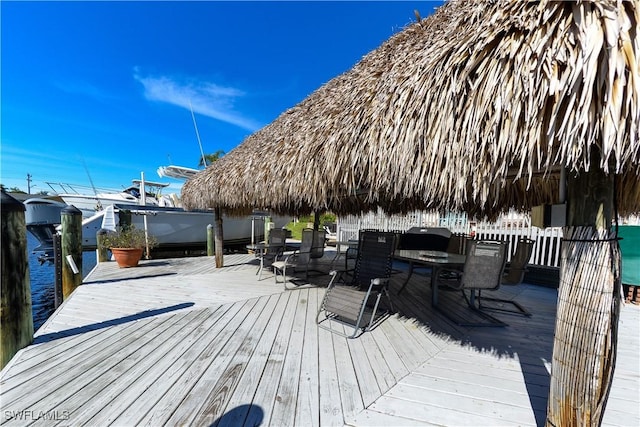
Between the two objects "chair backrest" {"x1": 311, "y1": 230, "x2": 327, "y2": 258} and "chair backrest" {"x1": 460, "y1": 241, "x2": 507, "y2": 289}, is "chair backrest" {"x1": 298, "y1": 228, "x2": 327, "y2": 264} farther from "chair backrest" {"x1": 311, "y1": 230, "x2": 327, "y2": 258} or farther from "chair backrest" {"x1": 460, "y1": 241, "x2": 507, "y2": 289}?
"chair backrest" {"x1": 460, "y1": 241, "x2": 507, "y2": 289}

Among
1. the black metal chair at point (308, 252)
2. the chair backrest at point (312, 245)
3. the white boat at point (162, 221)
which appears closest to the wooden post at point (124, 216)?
the white boat at point (162, 221)

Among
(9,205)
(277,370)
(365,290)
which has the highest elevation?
(9,205)

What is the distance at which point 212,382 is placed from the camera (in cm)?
214

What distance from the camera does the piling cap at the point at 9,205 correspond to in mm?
2519

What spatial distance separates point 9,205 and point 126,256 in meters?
4.58

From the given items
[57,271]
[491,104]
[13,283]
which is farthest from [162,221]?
[491,104]

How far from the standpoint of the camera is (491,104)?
1.50 meters

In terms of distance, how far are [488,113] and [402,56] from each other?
1444 mm

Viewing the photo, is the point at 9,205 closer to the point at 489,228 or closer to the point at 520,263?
the point at 520,263

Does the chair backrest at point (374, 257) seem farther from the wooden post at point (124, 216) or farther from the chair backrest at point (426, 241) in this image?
the wooden post at point (124, 216)

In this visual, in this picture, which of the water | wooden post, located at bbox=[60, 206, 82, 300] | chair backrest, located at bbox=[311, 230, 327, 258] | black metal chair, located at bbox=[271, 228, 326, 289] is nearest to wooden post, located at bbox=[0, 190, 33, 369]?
the water

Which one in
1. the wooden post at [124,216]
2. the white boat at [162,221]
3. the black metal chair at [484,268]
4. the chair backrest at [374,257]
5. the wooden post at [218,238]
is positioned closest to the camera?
the black metal chair at [484,268]

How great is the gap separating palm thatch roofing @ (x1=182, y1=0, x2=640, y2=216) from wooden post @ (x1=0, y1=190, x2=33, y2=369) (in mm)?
3009

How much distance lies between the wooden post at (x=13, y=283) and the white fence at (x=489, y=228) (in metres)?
6.44
